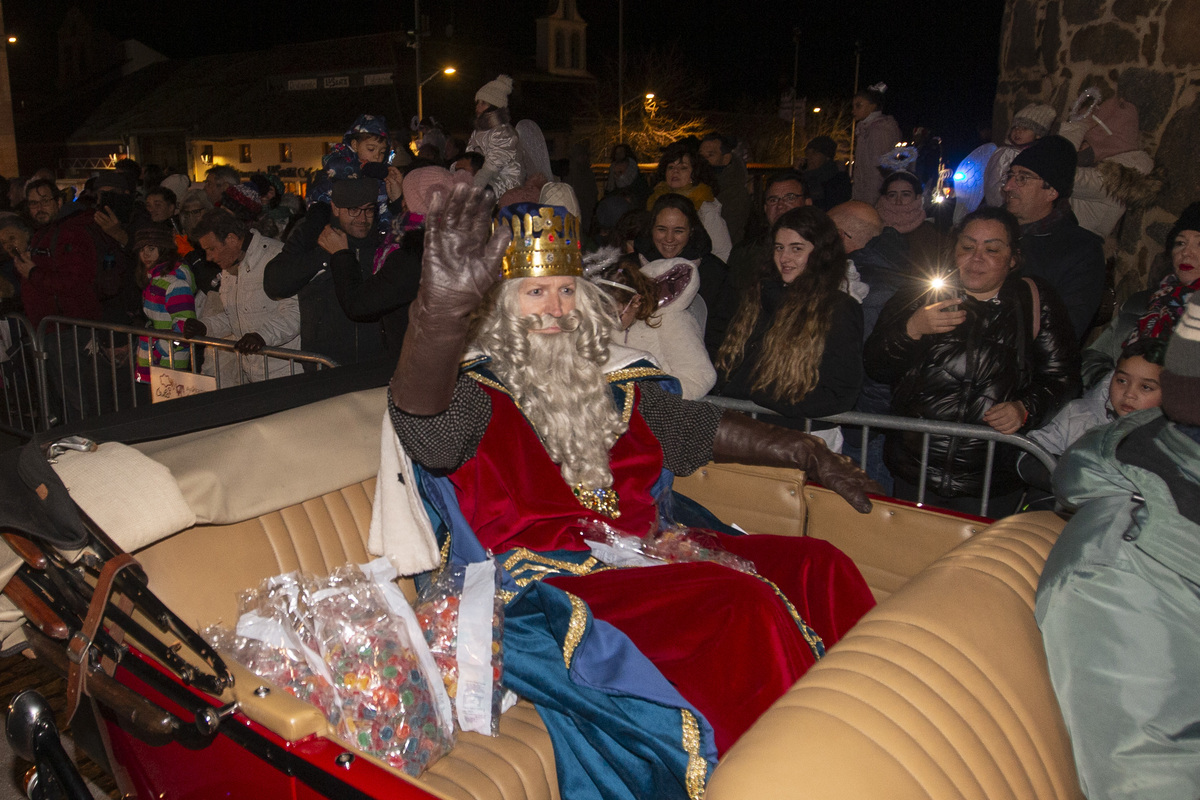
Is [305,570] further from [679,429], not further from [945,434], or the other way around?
[945,434]

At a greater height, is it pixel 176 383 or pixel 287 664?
pixel 176 383

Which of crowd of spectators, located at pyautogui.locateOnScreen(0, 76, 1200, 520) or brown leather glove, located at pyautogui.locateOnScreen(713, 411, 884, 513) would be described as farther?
crowd of spectators, located at pyautogui.locateOnScreen(0, 76, 1200, 520)

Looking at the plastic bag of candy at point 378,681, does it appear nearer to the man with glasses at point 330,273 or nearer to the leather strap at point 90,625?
the leather strap at point 90,625

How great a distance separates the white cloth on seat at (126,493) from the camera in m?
2.05

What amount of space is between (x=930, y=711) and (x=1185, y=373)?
83cm

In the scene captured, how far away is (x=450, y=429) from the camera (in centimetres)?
235

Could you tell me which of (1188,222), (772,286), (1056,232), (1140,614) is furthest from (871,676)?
(1056,232)

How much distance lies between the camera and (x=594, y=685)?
196 cm

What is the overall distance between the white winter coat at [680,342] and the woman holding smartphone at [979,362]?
802 millimetres

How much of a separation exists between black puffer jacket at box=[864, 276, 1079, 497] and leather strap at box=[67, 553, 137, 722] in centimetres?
271

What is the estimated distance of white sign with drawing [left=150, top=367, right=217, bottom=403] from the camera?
4398 mm

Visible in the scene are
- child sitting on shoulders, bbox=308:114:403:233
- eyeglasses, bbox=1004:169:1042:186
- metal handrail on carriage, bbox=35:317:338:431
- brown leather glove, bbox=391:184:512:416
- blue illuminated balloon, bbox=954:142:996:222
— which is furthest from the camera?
blue illuminated balloon, bbox=954:142:996:222

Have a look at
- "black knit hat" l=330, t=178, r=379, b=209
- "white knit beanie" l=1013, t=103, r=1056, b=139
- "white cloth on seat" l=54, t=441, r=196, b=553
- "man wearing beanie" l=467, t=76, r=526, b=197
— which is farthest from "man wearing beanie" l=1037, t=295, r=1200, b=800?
"man wearing beanie" l=467, t=76, r=526, b=197

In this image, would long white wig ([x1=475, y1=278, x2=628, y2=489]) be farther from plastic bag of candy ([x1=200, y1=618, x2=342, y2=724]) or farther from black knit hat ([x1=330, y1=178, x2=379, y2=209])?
black knit hat ([x1=330, y1=178, x2=379, y2=209])
